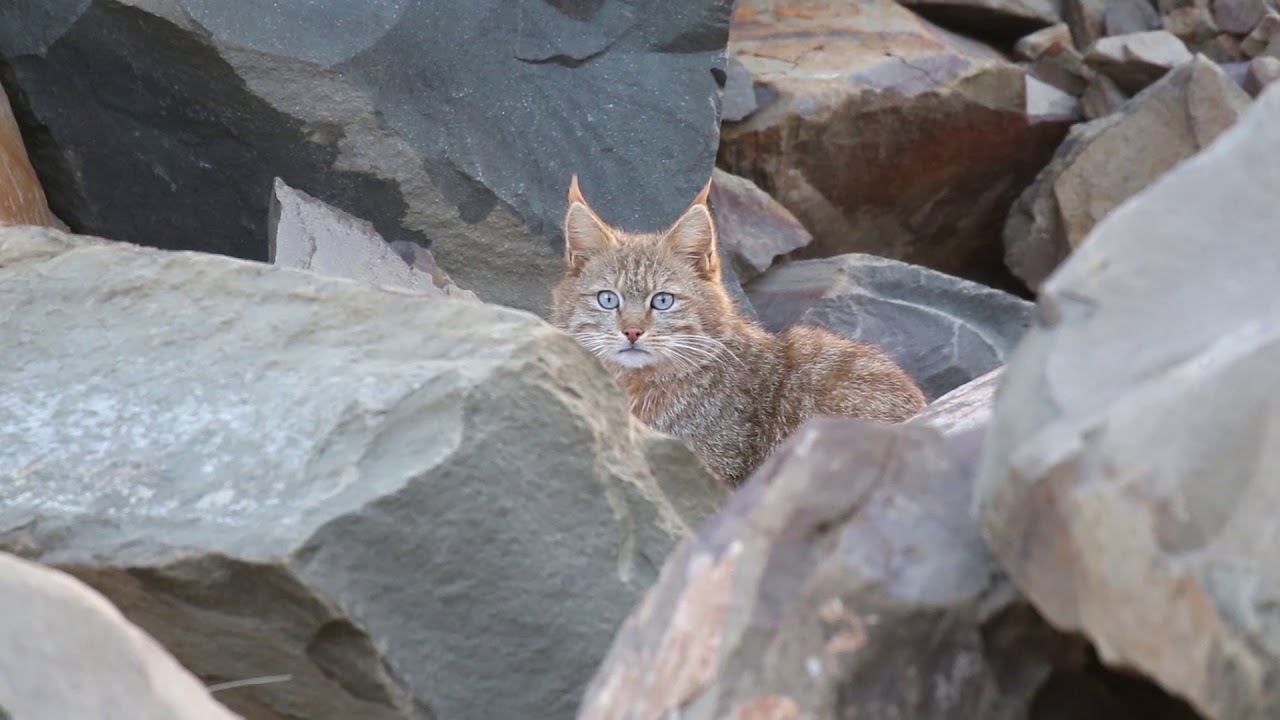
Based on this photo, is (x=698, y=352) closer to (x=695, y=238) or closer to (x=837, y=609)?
(x=695, y=238)

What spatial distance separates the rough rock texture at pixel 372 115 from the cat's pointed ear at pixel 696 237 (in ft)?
2.16

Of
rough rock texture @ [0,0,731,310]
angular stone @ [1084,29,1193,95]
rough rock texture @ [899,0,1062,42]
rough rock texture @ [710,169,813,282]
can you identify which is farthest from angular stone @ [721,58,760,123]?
angular stone @ [1084,29,1193,95]

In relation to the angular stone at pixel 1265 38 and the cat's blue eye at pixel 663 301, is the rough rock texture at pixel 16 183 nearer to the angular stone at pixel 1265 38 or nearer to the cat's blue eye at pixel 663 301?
the cat's blue eye at pixel 663 301

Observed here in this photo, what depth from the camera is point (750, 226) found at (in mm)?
8156

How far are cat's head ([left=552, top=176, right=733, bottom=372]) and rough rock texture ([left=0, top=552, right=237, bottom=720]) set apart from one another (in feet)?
12.3

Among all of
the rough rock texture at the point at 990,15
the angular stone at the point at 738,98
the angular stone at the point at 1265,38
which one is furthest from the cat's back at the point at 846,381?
the angular stone at the point at 1265,38

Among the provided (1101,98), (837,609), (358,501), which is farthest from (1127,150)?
(837,609)

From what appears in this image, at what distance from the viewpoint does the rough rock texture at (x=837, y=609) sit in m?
2.34

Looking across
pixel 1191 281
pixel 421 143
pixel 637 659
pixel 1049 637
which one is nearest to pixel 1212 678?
pixel 1049 637

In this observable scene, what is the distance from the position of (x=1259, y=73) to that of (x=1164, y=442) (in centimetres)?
787

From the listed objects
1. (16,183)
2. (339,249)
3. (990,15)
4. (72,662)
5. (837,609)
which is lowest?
(990,15)

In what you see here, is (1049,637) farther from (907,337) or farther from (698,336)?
(907,337)

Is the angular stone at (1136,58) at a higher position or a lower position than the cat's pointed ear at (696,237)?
lower

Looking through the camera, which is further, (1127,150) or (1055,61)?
(1055,61)
